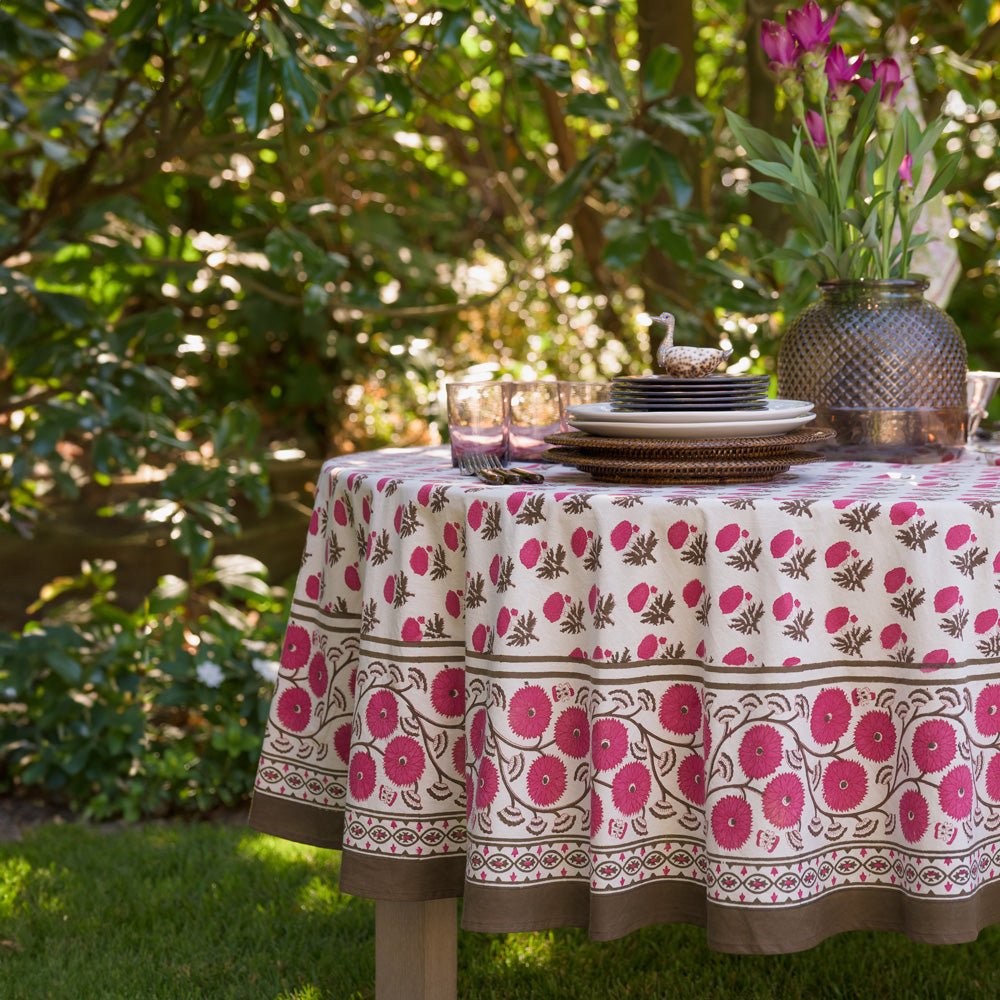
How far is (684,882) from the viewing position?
1426 mm

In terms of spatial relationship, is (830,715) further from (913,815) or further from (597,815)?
(597,815)

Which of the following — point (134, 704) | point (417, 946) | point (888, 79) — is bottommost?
point (134, 704)

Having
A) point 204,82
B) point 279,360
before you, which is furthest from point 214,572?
point 279,360

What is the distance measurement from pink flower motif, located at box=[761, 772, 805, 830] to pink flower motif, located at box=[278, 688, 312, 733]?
0.66 meters

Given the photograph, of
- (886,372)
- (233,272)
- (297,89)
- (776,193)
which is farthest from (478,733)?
(233,272)

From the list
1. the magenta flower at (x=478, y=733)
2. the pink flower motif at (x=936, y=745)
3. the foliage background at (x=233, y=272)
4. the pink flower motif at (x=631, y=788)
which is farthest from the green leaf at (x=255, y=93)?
the pink flower motif at (x=936, y=745)

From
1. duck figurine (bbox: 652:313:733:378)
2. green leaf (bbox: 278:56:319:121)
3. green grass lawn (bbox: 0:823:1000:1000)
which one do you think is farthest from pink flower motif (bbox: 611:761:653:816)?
green leaf (bbox: 278:56:319:121)

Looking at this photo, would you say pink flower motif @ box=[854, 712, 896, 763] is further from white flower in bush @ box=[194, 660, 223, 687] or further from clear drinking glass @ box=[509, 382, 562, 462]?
white flower in bush @ box=[194, 660, 223, 687]

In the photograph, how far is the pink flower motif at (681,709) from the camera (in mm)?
1392

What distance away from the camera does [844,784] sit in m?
1.38

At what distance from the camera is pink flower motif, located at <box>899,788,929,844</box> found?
1.34m

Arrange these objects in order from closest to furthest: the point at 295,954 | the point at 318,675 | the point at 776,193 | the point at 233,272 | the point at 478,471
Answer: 1. the point at 478,471
2. the point at 318,675
3. the point at 776,193
4. the point at 295,954
5. the point at 233,272

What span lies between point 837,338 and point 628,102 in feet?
4.10

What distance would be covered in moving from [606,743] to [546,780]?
9 centimetres
